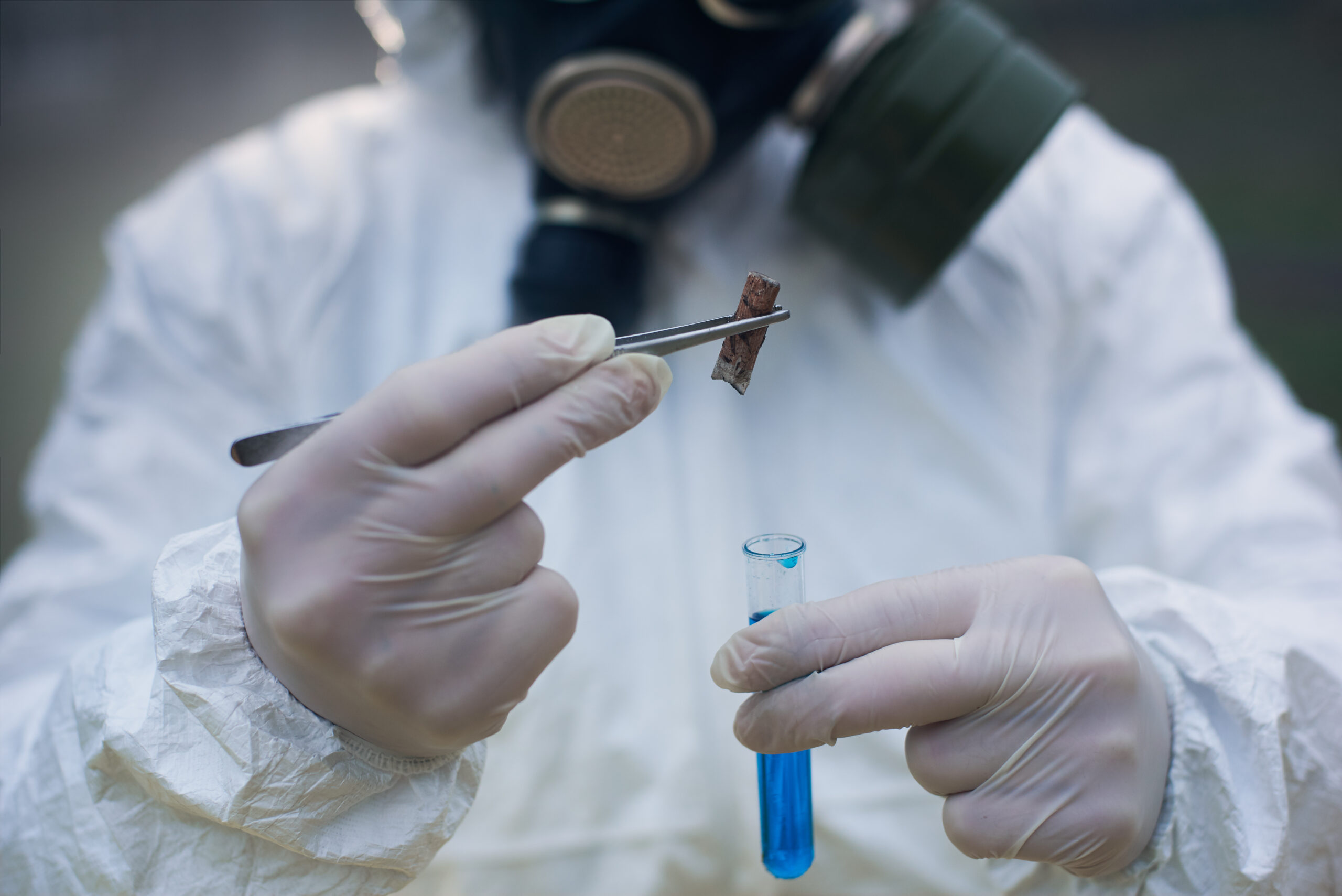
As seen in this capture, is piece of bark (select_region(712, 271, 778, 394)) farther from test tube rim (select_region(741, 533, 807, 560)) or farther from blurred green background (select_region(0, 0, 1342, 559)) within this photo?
blurred green background (select_region(0, 0, 1342, 559))

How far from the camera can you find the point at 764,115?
2.77 feet

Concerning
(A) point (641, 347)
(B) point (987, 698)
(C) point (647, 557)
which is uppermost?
(A) point (641, 347)

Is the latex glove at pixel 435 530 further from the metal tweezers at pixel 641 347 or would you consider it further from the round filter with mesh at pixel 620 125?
the round filter with mesh at pixel 620 125

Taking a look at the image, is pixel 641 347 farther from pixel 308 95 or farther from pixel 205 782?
pixel 308 95

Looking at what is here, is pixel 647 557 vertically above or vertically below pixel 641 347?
below

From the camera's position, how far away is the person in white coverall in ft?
1.62

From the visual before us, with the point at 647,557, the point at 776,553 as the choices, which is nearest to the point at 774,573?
the point at 776,553

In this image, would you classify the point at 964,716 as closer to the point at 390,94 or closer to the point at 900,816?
the point at 900,816

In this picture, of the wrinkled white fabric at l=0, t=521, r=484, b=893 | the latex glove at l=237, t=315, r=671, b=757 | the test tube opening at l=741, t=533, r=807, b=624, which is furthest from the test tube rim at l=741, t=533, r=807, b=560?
the wrinkled white fabric at l=0, t=521, r=484, b=893

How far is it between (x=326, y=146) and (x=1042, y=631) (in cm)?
93

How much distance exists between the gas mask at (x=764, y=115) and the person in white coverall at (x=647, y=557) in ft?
0.27

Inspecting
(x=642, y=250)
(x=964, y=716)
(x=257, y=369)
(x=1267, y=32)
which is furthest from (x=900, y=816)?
(x=1267, y=32)

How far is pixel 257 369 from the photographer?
0.88 m

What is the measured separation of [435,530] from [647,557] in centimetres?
35
